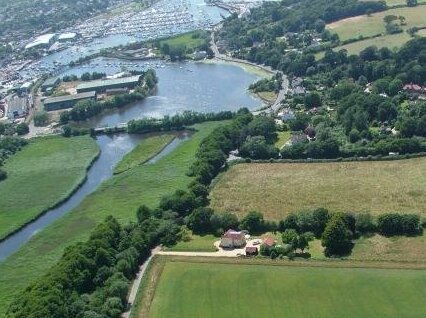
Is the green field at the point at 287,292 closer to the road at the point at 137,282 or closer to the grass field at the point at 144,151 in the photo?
the road at the point at 137,282

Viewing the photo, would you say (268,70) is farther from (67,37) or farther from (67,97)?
(67,37)

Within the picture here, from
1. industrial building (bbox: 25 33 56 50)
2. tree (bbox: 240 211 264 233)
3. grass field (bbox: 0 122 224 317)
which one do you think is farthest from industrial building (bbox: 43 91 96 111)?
tree (bbox: 240 211 264 233)

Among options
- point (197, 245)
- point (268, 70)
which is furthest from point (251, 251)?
point (268, 70)

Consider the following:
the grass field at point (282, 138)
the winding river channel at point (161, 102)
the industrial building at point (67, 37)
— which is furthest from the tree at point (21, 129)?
the industrial building at point (67, 37)

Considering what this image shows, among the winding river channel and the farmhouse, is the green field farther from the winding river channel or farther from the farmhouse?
the winding river channel

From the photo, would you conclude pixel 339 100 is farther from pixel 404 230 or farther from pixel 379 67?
pixel 404 230
